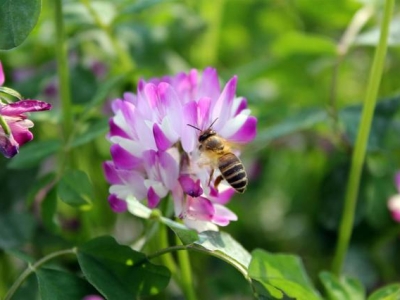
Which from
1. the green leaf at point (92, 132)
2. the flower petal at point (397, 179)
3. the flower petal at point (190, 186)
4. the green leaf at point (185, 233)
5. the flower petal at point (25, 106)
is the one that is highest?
the flower petal at point (25, 106)

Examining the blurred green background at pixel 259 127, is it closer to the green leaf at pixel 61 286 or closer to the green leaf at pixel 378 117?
the green leaf at pixel 378 117

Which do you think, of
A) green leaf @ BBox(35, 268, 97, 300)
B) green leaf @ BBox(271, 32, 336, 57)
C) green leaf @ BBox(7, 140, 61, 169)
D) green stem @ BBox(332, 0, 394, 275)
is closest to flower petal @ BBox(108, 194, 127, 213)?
green leaf @ BBox(35, 268, 97, 300)

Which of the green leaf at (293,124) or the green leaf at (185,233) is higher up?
the green leaf at (185,233)

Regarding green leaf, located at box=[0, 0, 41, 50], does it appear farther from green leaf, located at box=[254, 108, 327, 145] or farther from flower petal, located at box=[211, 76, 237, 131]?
green leaf, located at box=[254, 108, 327, 145]

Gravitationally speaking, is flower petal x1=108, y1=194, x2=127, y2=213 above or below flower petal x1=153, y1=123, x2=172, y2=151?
below

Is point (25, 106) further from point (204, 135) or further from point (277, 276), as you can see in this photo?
point (277, 276)

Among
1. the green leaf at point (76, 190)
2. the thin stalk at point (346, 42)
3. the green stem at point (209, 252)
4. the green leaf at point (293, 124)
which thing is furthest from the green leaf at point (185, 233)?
the thin stalk at point (346, 42)

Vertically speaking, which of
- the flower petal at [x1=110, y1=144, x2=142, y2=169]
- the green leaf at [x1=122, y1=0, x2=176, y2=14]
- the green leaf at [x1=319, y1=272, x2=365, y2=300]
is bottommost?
the green leaf at [x1=319, y1=272, x2=365, y2=300]
